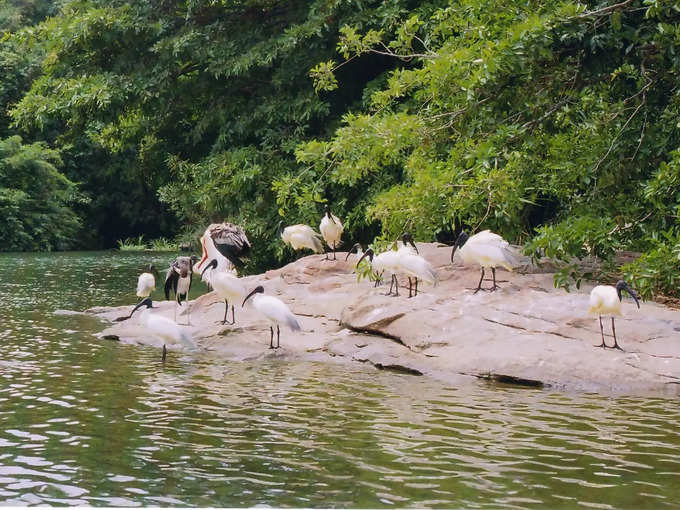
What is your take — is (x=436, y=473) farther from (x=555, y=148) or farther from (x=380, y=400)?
(x=555, y=148)

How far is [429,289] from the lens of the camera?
504 inches

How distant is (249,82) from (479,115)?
33.0 feet

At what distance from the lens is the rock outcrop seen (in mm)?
9750

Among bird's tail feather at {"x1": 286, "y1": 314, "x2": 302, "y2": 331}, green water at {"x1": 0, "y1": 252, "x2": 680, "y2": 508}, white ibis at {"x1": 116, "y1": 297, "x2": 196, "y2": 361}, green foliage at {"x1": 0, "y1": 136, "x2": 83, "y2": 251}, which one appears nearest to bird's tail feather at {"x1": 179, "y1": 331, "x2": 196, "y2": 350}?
white ibis at {"x1": 116, "y1": 297, "x2": 196, "y2": 361}

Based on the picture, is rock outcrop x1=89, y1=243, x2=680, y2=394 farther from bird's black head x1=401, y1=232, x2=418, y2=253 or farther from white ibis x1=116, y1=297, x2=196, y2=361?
white ibis x1=116, y1=297, x2=196, y2=361

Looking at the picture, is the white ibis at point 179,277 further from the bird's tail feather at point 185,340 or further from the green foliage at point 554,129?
the green foliage at point 554,129

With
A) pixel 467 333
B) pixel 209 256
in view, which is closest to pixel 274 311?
pixel 467 333

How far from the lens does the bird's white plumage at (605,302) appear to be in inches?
391

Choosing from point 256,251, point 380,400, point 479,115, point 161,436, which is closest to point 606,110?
point 479,115

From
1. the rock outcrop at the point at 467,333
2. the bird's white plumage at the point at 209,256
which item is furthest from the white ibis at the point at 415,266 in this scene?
the bird's white plumage at the point at 209,256

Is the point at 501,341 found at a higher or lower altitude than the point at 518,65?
lower

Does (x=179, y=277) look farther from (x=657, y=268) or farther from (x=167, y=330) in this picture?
(x=657, y=268)

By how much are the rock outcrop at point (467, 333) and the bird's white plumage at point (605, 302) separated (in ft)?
1.28

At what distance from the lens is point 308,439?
7.34 metres
